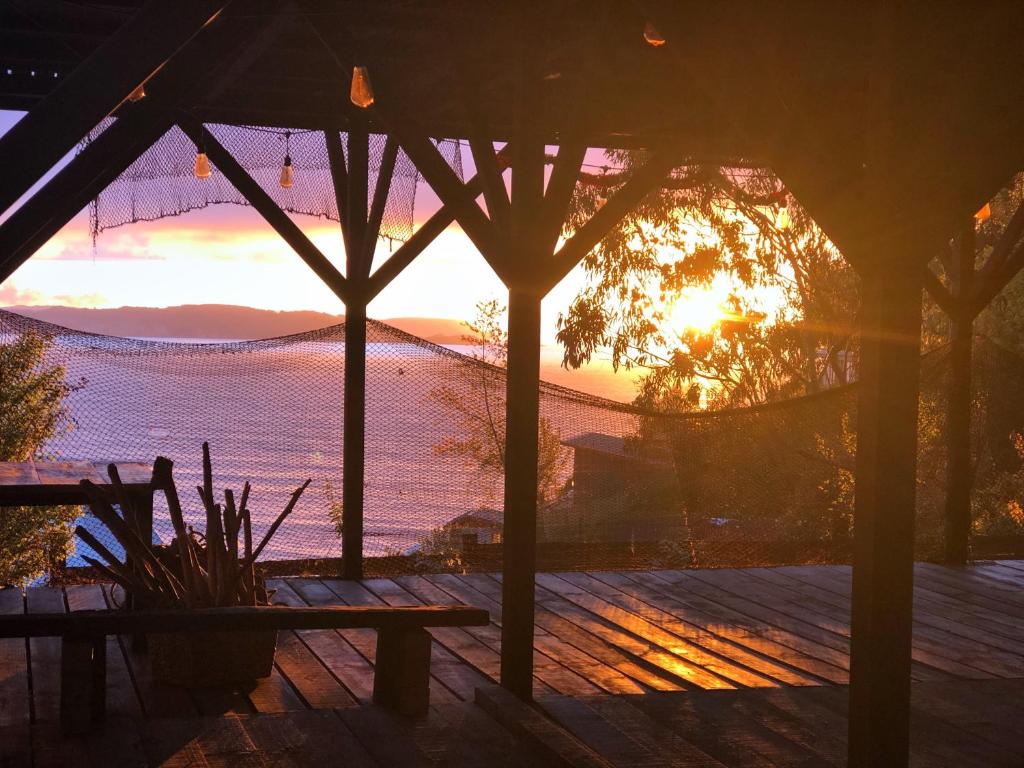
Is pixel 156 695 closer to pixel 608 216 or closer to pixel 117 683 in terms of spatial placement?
pixel 117 683

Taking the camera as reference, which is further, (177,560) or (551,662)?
(551,662)

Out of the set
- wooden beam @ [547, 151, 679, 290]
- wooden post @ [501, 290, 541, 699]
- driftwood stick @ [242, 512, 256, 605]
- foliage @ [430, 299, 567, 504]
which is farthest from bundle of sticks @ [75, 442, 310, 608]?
foliage @ [430, 299, 567, 504]

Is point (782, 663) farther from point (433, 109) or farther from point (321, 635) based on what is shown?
point (433, 109)

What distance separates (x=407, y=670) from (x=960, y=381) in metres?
3.79

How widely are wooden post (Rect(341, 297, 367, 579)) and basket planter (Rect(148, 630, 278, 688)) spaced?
1633 mm

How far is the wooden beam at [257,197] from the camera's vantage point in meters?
4.89

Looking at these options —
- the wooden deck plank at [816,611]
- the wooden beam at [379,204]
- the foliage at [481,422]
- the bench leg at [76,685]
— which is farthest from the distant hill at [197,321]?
the bench leg at [76,685]

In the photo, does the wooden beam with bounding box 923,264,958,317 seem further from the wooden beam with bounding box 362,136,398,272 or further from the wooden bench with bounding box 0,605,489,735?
the wooden bench with bounding box 0,605,489,735

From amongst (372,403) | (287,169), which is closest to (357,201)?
(287,169)

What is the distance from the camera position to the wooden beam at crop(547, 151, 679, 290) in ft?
10.8

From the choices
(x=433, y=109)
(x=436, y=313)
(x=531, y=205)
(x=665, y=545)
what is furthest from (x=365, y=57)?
(x=436, y=313)

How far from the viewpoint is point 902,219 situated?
2250 millimetres

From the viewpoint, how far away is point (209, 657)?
3.42m

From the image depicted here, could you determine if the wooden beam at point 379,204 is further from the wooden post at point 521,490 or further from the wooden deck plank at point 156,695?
the wooden deck plank at point 156,695
